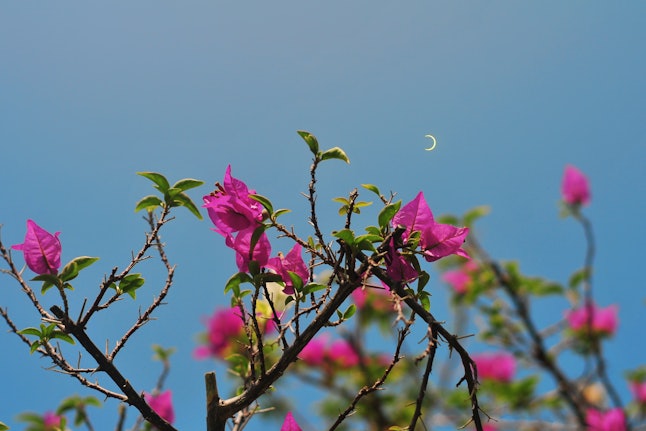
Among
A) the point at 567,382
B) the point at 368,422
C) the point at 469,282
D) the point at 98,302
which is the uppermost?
the point at 469,282

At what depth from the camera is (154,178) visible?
2.33ft

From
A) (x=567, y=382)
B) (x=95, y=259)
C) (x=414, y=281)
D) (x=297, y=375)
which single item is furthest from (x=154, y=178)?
(x=567, y=382)

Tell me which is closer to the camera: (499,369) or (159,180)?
(159,180)

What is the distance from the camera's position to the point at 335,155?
674mm

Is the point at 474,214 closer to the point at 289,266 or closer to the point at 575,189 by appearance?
the point at 575,189

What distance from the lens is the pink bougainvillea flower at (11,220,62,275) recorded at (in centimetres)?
66

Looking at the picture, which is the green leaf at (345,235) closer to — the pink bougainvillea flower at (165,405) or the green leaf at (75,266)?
the green leaf at (75,266)

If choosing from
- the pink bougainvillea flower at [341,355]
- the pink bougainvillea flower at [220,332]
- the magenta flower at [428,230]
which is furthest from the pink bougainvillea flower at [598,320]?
the magenta flower at [428,230]

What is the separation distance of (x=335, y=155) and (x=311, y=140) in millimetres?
38

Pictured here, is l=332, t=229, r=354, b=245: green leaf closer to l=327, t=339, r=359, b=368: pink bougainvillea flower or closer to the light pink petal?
the light pink petal

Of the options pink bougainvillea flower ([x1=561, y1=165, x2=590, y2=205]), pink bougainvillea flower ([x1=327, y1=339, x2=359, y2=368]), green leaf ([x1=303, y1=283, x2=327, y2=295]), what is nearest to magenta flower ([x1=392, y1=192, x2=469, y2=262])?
green leaf ([x1=303, y1=283, x2=327, y2=295])

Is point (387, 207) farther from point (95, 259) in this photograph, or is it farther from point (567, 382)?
point (567, 382)

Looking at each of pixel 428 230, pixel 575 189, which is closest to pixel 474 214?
pixel 575 189

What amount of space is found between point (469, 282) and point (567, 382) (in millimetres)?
672
